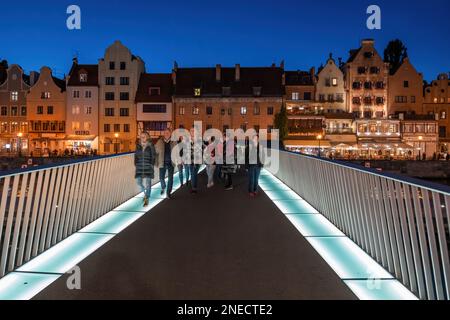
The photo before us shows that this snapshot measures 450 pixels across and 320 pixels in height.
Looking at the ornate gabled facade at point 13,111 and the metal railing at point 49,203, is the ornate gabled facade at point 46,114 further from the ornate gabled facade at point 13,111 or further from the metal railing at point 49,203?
the metal railing at point 49,203

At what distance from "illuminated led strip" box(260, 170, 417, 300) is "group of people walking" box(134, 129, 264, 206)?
298 cm

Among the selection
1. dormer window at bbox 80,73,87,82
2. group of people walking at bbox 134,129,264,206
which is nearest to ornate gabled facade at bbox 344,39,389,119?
dormer window at bbox 80,73,87,82

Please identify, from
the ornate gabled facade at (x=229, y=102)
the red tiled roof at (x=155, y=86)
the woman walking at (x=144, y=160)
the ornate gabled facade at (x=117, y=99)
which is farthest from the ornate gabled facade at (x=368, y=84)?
the woman walking at (x=144, y=160)

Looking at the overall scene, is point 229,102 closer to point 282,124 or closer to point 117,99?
point 282,124

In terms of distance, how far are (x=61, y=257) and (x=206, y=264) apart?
1.88m

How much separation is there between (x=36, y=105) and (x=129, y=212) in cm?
6175

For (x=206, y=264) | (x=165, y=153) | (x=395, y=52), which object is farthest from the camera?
(x=395, y=52)

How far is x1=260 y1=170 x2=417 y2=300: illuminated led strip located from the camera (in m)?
5.19

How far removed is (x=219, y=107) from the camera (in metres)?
69.1

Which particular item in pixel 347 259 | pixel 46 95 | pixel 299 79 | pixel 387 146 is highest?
pixel 299 79

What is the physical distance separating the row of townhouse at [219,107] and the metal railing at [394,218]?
57099 millimetres

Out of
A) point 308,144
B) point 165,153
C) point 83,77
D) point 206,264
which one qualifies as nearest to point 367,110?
point 308,144
